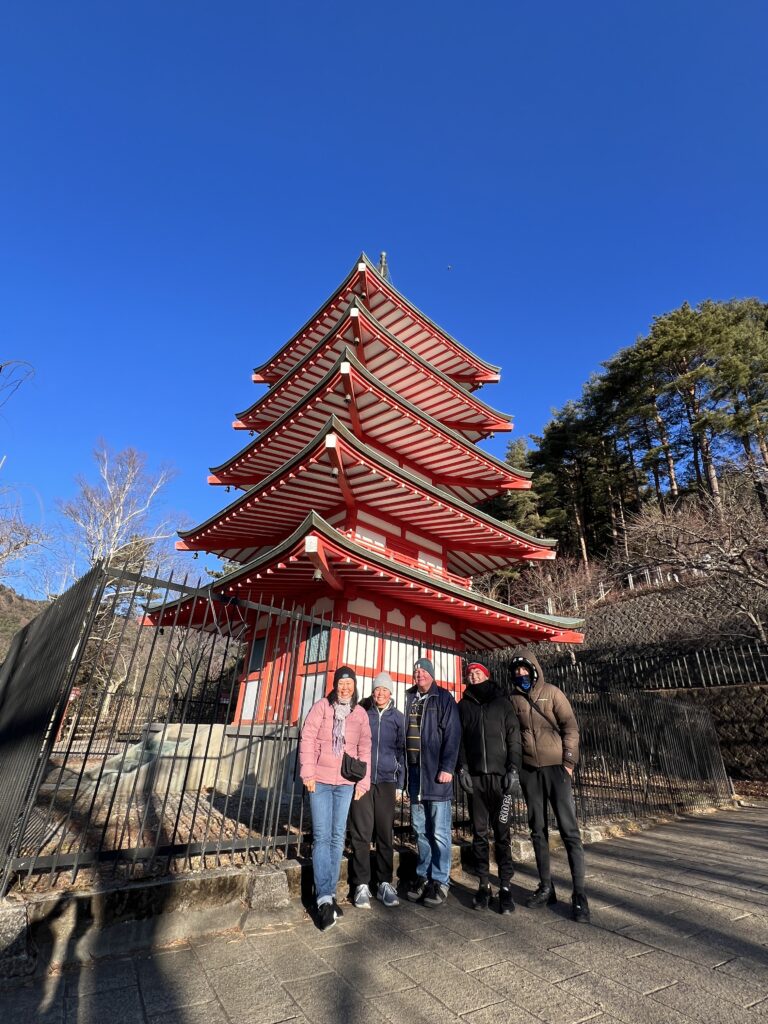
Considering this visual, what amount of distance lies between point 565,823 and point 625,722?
5.67 metres

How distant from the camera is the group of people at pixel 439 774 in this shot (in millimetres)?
3986

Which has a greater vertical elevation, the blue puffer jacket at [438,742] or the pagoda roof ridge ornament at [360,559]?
the pagoda roof ridge ornament at [360,559]

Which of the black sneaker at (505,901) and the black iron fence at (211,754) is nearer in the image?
the black iron fence at (211,754)

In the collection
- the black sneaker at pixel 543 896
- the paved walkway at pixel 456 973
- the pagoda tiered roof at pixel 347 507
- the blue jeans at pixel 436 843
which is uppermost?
the pagoda tiered roof at pixel 347 507

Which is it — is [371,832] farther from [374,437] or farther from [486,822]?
[374,437]

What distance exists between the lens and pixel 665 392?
29.5m

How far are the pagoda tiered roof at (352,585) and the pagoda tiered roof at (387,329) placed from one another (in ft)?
21.0

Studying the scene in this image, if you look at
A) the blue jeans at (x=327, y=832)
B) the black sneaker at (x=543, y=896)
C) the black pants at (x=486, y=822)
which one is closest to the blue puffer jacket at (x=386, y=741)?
the blue jeans at (x=327, y=832)

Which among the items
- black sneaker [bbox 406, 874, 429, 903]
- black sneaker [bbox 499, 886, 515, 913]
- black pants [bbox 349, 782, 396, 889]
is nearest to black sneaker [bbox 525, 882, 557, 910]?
black sneaker [bbox 499, 886, 515, 913]

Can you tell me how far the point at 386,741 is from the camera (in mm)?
4496

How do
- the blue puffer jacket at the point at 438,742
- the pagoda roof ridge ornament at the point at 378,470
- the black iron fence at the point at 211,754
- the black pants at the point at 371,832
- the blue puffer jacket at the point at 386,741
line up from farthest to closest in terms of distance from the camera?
the pagoda roof ridge ornament at the point at 378,470
the blue puffer jacket at the point at 386,741
the blue puffer jacket at the point at 438,742
the black pants at the point at 371,832
the black iron fence at the point at 211,754

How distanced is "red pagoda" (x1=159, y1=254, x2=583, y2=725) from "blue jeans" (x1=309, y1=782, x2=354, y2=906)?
319 cm

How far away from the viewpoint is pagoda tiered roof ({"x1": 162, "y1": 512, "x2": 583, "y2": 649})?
7.43 m

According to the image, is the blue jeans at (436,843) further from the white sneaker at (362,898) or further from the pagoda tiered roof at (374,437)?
the pagoda tiered roof at (374,437)
